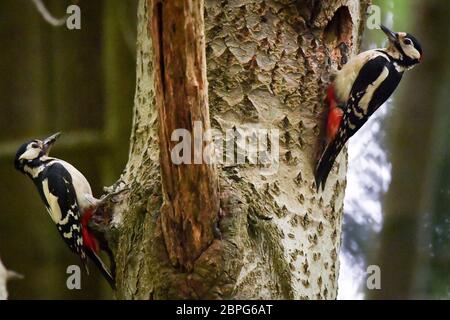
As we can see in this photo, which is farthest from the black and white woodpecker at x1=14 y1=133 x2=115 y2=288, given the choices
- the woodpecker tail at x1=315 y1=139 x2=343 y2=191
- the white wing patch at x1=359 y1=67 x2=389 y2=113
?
the white wing patch at x1=359 y1=67 x2=389 y2=113

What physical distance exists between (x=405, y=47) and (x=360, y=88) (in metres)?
0.43

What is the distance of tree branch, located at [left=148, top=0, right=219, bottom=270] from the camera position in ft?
6.31

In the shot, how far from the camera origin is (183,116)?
199cm

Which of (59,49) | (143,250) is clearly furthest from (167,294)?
(59,49)

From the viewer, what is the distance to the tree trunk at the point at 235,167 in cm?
200

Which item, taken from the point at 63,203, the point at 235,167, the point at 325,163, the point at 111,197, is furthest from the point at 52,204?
the point at 325,163

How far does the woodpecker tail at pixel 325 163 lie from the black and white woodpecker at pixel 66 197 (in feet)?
2.17

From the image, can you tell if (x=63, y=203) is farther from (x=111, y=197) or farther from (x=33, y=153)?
(x=111, y=197)

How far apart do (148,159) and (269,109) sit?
0.40 meters

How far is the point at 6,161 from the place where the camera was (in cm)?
412

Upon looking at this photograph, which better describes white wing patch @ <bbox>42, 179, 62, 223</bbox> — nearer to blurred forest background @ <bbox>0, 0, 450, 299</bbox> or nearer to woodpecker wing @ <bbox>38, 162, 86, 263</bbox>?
woodpecker wing @ <bbox>38, 162, 86, 263</bbox>

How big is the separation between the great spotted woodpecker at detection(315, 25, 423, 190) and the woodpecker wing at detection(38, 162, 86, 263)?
911 millimetres

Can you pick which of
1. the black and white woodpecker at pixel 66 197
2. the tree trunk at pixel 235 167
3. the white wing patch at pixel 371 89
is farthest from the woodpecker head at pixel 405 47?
the black and white woodpecker at pixel 66 197
